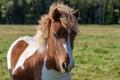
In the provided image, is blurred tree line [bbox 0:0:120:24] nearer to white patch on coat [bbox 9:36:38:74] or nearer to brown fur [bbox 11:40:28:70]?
brown fur [bbox 11:40:28:70]

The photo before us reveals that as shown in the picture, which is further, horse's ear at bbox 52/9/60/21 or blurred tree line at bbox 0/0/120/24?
blurred tree line at bbox 0/0/120/24

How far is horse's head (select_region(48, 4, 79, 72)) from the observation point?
4.06m

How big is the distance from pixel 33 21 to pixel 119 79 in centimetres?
6399

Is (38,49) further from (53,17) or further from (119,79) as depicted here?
(119,79)

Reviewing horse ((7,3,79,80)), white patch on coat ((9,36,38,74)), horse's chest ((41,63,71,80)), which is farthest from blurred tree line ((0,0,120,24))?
horse's chest ((41,63,71,80))

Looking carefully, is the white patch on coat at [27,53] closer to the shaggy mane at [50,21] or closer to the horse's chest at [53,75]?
the shaggy mane at [50,21]

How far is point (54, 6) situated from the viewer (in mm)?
4477

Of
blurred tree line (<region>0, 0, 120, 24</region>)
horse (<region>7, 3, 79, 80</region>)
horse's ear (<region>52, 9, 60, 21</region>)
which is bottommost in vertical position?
blurred tree line (<region>0, 0, 120, 24</region>)

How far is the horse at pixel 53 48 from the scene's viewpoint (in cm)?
414

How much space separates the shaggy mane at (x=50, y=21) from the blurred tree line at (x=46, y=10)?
64.7 metres

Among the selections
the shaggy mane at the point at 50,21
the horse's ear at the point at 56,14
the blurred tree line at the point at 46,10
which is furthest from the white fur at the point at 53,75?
the blurred tree line at the point at 46,10

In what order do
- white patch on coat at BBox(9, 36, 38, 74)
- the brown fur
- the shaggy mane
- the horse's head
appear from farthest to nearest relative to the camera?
the brown fur, white patch on coat at BBox(9, 36, 38, 74), the shaggy mane, the horse's head

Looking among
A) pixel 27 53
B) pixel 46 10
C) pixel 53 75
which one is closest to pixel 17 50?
pixel 27 53

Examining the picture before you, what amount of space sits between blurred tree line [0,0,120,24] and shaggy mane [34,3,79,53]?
64.7m
